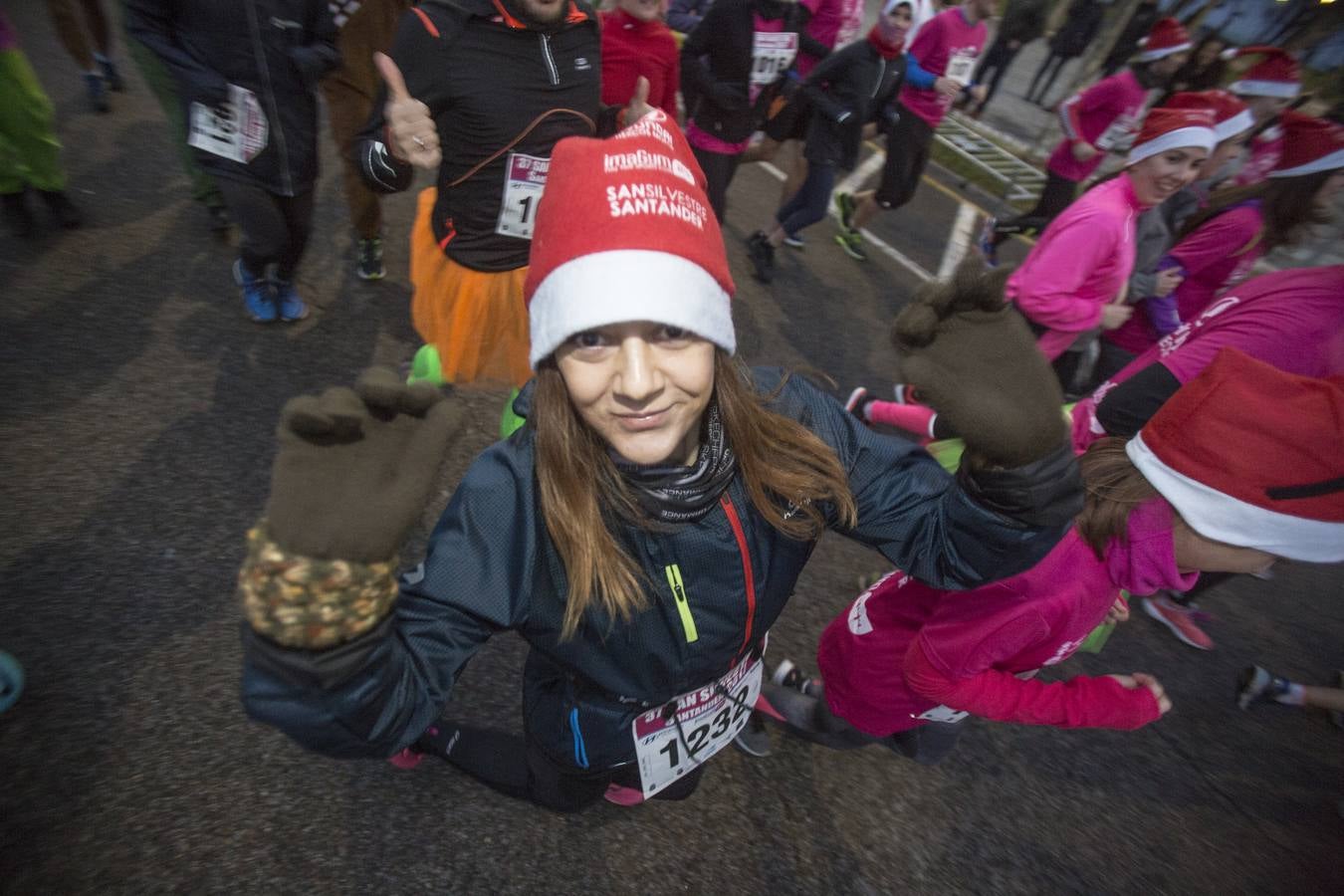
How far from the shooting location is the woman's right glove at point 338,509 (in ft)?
2.90

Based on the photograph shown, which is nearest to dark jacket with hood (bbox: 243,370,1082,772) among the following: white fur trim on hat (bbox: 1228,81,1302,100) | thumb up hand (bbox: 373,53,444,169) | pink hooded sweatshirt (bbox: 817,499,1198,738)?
pink hooded sweatshirt (bbox: 817,499,1198,738)

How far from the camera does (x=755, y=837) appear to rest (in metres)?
2.13

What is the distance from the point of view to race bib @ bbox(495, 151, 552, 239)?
89.6 inches

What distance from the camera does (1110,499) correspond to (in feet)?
4.78

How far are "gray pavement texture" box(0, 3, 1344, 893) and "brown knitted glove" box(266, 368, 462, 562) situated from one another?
4.87 ft

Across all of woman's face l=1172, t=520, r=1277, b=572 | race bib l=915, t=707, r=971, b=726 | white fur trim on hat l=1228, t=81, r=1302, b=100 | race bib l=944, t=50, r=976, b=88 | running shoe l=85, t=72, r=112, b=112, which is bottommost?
race bib l=915, t=707, r=971, b=726

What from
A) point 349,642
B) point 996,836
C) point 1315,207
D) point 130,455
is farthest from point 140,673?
point 1315,207

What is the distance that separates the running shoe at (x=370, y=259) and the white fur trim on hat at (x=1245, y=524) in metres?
3.99

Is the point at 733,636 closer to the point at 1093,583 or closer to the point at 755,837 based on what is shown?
the point at 1093,583

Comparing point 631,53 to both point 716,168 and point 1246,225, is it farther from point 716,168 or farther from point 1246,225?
point 1246,225

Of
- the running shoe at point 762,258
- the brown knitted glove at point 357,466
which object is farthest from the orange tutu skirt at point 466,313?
the running shoe at point 762,258

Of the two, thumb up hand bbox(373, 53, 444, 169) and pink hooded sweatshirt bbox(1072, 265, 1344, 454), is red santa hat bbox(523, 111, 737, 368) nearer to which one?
thumb up hand bbox(373, 53, 444, 169)

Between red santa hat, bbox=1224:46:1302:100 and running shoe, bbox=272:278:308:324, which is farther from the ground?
red santa hat, bbox=1224:46:1302:100

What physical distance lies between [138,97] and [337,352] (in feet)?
12.1
